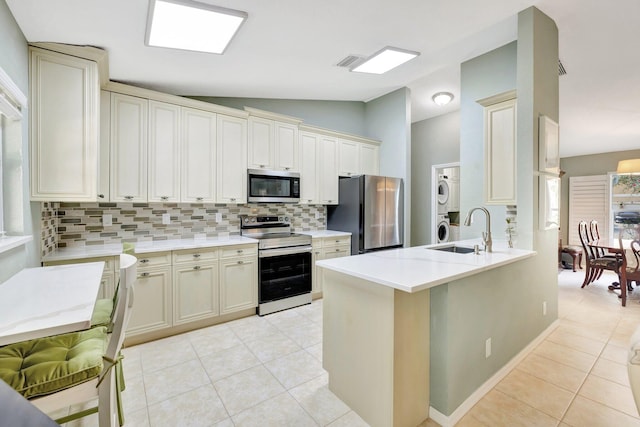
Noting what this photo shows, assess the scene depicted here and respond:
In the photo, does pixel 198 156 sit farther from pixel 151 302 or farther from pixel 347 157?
pixel 347 157

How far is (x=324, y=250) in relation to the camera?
3947mm

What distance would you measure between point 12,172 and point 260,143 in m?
2.28

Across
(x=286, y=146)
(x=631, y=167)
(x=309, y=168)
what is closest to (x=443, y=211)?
(x=309, y=168)

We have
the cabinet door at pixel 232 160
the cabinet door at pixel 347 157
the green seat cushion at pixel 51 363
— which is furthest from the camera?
the cabinet door at pixel 347 157

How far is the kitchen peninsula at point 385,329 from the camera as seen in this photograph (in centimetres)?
161

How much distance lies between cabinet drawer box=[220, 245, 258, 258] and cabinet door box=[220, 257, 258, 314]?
0.06 m

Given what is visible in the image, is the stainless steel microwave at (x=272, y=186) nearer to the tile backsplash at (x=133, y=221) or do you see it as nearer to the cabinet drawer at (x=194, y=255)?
the tile backsplash at (x=133, y=221)

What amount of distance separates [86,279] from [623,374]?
12.4 feet

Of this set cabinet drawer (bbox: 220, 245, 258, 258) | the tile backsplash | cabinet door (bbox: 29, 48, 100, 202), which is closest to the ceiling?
cabinet door (bbox: 29, 48, 100, 202)

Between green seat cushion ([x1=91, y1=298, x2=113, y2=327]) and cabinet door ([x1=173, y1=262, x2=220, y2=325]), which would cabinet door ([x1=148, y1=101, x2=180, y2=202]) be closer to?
cabinet door ([x1=173, y1=262, x2=220, y2=325])

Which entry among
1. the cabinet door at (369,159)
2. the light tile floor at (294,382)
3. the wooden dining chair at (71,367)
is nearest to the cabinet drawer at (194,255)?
the light tile floor at (294,382)

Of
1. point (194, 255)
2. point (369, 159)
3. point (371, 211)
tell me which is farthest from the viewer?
point (369, 159)

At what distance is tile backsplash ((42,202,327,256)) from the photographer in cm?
273

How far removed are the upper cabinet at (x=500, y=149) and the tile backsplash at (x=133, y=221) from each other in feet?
8.58
